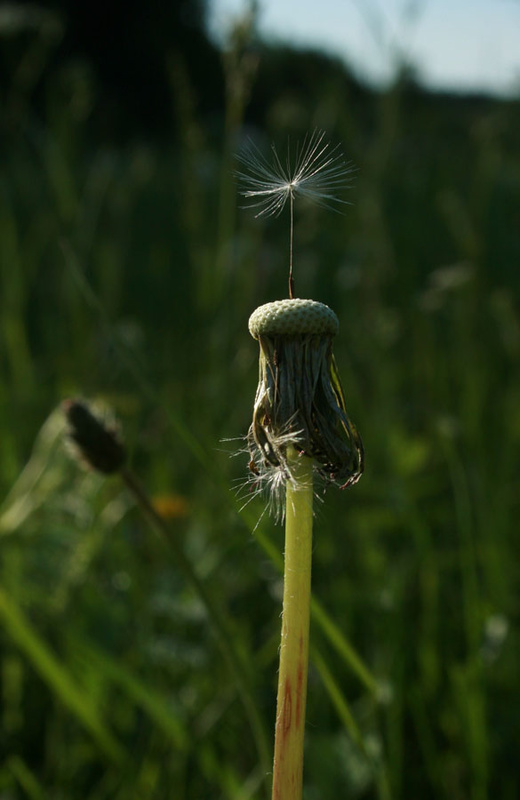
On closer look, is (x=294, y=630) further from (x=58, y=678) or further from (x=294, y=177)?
(x=58, y=678)

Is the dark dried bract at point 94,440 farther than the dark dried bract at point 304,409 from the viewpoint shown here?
Yes

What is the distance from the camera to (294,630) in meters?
0.45

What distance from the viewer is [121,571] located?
1.46 metres

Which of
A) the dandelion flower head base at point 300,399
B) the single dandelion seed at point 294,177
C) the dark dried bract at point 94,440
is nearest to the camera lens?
the dandelion flower head base at point 300,399

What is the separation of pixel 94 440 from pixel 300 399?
0.36 m

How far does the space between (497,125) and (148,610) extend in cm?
170

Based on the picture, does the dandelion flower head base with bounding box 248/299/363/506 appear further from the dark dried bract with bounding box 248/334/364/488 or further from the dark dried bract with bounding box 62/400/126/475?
the dark dried bract with bounding box 62/400/126/475

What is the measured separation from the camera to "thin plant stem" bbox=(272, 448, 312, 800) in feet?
1.44

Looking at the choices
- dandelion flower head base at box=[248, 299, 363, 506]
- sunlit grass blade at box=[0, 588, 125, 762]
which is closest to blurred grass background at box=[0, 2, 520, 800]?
sunlit grass blade at box=[0, 588, 125, 762]

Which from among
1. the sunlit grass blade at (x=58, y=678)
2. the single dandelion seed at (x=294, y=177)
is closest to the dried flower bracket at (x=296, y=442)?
the single dandelion seed at (x=294, y=177)

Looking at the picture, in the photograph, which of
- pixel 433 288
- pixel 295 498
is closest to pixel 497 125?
pixel 433 288

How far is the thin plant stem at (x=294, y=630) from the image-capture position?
1.44 feet

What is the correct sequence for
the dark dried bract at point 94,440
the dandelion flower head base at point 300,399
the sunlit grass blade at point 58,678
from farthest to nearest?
the sunlit grass blade at point 58,678
the dark dried bract at point 94,440
the dandelion flower head base at point 300,399

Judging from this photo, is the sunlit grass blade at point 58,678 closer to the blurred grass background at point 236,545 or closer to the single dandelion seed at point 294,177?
the blurred grass background at point 236,545
